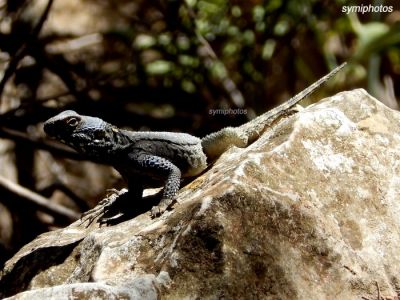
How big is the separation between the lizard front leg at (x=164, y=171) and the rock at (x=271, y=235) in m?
0.10

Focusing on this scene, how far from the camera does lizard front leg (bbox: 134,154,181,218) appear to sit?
391 centimetres

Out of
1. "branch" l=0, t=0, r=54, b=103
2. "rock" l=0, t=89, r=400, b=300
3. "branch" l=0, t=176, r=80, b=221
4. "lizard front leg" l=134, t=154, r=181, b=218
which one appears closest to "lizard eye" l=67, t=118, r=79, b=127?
"lizard front leg" l=134, t=154, r=181, b=218

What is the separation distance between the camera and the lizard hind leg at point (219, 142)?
15.1 ft

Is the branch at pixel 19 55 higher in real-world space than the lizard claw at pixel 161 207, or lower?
higher

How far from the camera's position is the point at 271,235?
325 cm

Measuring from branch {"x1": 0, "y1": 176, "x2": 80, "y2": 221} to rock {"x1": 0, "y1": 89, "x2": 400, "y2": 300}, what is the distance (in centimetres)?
294

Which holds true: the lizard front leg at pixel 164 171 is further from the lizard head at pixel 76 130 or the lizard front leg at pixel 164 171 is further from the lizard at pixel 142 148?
the lizard head at pixel 76 130

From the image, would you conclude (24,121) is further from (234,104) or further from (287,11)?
(287,11)

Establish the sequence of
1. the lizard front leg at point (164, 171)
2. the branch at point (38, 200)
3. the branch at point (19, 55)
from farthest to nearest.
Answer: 1. the branch at point (38, 200)
2. the branch at point (19, 55)
3. the lizard front leg at point (164, 171)

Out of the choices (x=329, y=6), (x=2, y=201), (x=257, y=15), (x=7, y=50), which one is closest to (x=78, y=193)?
(x=2, y=201)

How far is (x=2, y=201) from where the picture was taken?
7.37 m

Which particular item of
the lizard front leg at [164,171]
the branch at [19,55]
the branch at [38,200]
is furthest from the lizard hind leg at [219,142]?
the branch at [38,200]

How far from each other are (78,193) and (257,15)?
9.95ft

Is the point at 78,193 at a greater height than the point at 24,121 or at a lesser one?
lesser
